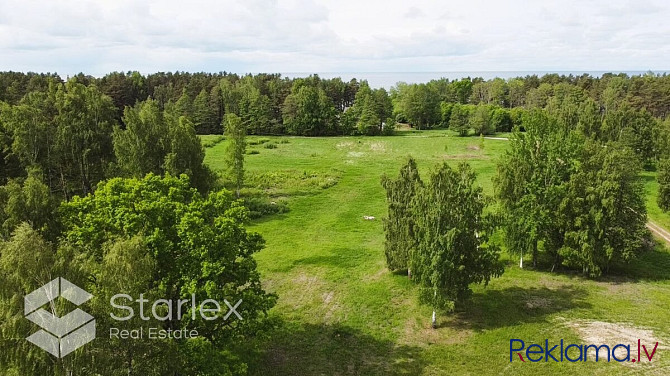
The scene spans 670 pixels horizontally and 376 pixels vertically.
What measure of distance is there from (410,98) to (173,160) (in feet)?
310

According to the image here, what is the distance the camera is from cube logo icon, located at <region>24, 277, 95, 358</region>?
1351 cm

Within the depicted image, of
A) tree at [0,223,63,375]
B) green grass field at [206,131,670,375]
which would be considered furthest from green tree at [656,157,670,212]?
tree at [0,223,63,375]

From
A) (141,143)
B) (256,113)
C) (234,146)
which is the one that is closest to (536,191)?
(234,146)

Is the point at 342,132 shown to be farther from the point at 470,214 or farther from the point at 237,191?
the point at 470,214

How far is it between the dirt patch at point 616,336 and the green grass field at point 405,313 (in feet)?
0.37

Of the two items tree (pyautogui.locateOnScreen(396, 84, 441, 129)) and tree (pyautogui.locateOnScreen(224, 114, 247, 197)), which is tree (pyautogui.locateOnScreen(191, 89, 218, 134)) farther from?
tree (pyautogui.locateOnScreen(224, 114, 247, 197))

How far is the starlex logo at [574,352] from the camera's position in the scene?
25156 millimetres

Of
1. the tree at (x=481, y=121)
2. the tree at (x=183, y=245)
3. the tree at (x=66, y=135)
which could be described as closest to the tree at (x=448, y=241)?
the tree at (x=183, y=245)

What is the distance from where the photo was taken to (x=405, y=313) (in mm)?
31297

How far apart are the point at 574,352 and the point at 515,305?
603 cm

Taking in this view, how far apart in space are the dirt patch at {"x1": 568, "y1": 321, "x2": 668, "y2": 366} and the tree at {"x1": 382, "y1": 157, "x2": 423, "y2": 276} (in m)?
12.1

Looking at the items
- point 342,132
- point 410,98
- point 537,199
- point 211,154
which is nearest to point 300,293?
point 537,199

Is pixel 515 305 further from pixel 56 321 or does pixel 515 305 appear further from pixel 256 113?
pixel 256 113

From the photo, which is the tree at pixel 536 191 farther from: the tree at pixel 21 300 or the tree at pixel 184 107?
the tree at pixel 184 107
